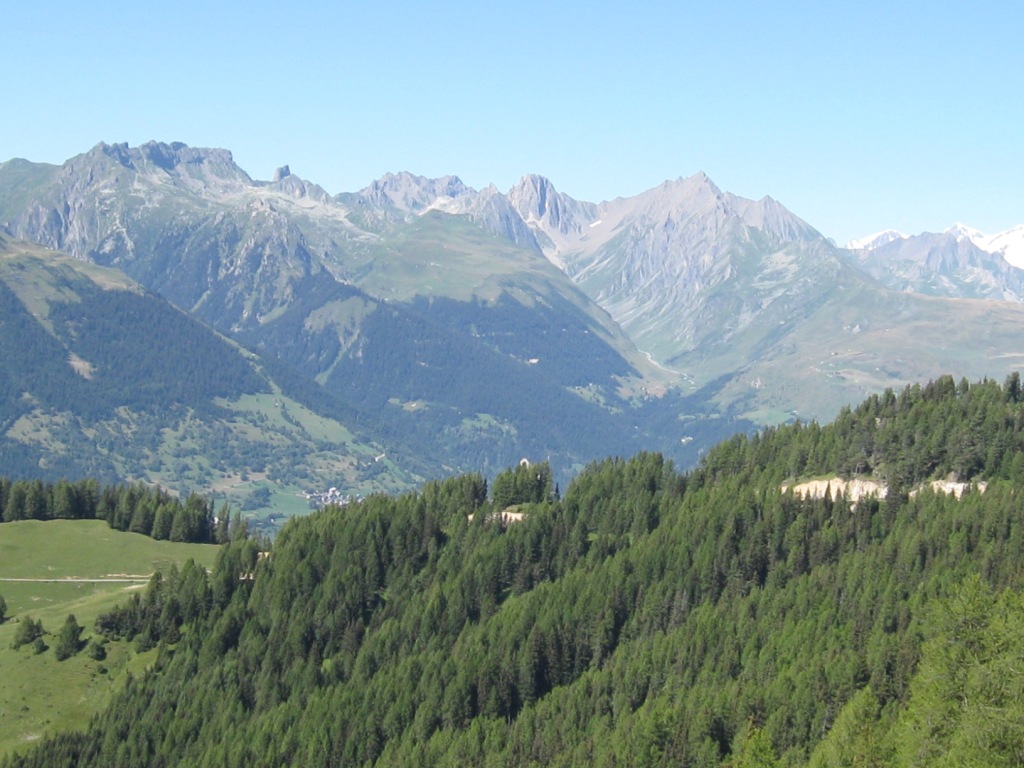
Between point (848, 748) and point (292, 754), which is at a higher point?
point (848, 748)

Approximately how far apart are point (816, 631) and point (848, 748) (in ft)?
200

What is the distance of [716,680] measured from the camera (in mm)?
173250

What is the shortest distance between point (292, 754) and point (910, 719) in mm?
86998

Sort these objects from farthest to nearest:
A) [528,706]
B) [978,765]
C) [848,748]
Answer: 1. [528,706]
2. [848,748]
3. [978,765]

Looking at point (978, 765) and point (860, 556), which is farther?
point (860, 556)

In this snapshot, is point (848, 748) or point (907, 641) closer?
point (848, 748)

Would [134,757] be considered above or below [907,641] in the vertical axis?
below

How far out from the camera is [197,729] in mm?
190875

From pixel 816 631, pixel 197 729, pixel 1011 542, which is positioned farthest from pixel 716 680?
pixel 197 729

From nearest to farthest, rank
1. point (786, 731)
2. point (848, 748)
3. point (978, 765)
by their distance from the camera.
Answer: point (978, 765)
point (848, 748)
point (786, 731)

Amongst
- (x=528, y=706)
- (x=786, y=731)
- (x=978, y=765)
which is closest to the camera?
(x=978, y=765)

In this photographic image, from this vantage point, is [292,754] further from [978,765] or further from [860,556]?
[978,765]

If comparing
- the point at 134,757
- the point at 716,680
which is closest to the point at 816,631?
the point at 716,680

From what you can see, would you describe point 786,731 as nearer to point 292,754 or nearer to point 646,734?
point 646,734
